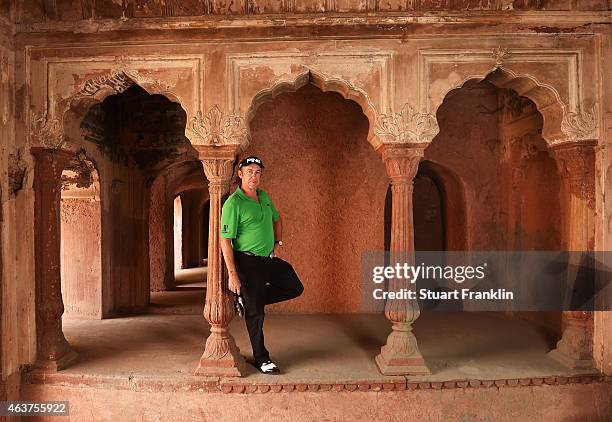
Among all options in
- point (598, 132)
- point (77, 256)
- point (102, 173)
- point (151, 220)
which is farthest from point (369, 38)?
point (151, 220)

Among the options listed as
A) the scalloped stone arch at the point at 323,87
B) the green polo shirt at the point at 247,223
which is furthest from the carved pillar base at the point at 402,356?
the scalloped stone arch at the point at 323,87

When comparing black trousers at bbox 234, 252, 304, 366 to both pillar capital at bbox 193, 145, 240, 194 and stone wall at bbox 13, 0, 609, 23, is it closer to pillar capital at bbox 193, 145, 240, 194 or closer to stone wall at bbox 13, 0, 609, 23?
pillar capital at bbox 193, 145, 240, 194

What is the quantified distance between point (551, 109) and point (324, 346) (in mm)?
3678

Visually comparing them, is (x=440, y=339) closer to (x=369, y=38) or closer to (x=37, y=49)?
(x=369, y=38)

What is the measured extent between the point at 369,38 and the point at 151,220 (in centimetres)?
751

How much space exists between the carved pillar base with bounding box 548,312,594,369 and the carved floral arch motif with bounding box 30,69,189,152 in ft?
15.6

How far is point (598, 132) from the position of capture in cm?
460

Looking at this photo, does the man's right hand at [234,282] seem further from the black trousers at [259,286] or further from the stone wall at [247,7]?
the stone wall at [247,7]

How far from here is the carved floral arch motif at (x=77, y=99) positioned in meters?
4.75

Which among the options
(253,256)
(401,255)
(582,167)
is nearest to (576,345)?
(582,167)

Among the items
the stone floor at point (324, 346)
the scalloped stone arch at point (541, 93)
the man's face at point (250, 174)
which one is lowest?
the stone floor at point (324, 346)

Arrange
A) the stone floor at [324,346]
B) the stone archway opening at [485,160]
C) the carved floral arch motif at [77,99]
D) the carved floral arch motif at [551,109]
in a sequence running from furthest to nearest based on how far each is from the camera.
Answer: the stone archway opening at [485,160], the carved floral arch motif at [77,99], the carved floral arch motif at [551,109], the stone floor at [324,346]

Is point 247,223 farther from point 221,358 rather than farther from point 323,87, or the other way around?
point 323,87

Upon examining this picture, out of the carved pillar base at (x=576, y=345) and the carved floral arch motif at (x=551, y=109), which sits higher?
the carved floral arch motif at (x=551, y=109)
